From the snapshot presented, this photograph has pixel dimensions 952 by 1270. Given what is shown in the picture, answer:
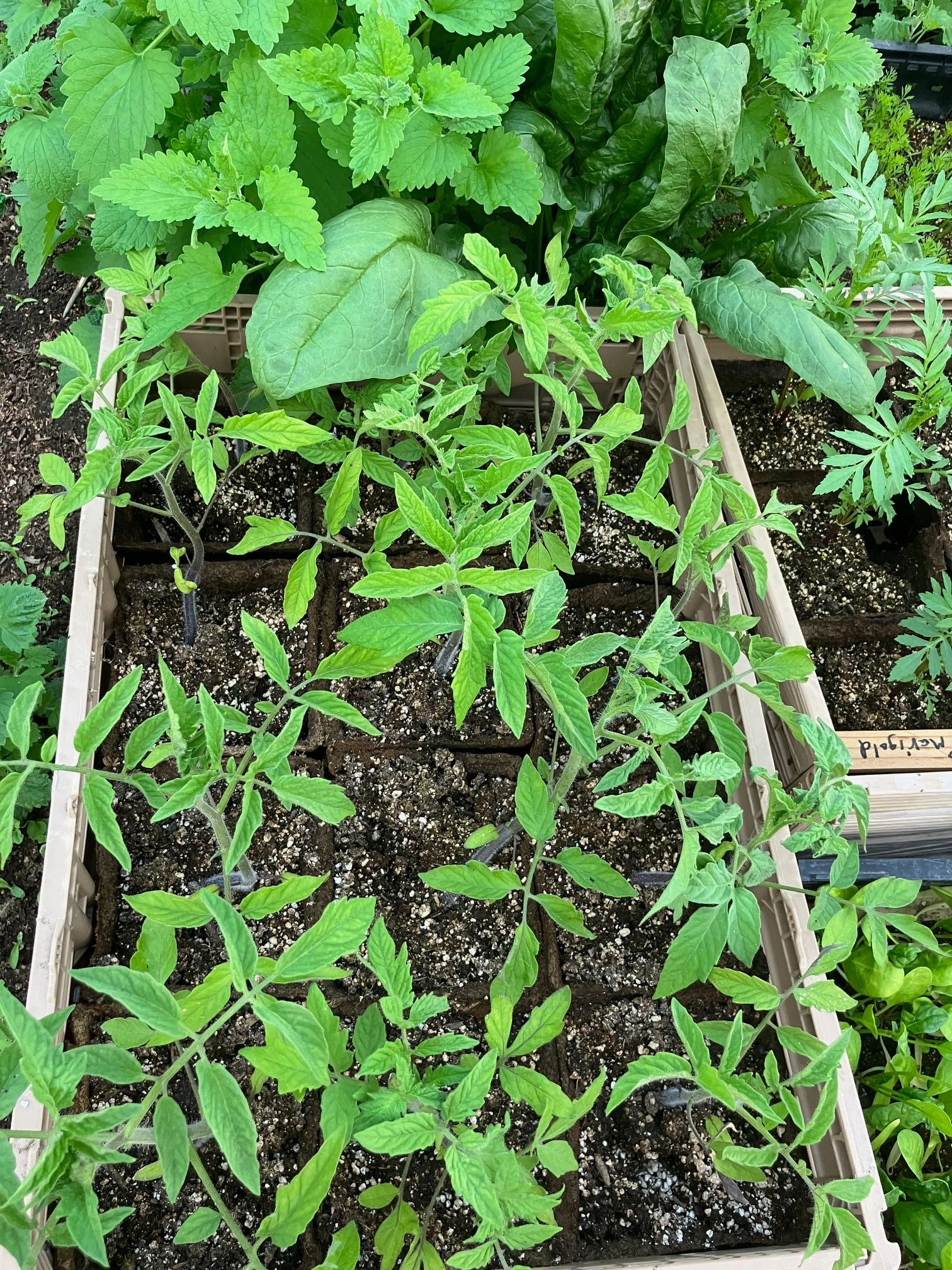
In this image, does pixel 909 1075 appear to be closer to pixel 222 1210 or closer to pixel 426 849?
pixel 426 849

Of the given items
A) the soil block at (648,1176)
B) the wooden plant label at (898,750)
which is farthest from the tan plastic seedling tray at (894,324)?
the soil block at (648,1176)

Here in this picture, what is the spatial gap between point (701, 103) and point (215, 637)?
2.89 ft

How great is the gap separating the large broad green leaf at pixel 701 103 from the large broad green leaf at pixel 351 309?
33 centimetres

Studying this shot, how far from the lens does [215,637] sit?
1210 mm

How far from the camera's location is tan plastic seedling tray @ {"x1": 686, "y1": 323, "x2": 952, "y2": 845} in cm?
114

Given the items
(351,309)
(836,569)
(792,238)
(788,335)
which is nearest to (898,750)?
(836,569)

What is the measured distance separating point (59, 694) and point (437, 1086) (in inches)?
34.6

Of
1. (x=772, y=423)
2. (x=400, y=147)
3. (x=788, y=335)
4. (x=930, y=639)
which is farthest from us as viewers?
(x=772, y=423)

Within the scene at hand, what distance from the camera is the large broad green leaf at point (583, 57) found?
109 centimetres

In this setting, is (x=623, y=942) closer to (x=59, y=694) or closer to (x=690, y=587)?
(x=690, y=587)

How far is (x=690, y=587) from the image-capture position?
3.44ft

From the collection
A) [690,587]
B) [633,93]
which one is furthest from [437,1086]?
[633,93]

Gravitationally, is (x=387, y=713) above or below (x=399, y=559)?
below

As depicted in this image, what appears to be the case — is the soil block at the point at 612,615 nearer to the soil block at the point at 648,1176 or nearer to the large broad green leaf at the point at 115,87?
the soil block at the point at 648,1176
